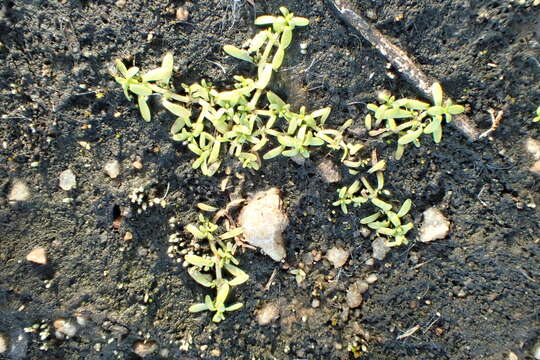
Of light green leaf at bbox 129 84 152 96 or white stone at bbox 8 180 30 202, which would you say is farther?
white stone at bbox 8 180 30 202

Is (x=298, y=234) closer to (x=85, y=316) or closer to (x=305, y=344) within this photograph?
(x=305, y=344)

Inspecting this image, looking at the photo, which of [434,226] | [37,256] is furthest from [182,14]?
[434,226]

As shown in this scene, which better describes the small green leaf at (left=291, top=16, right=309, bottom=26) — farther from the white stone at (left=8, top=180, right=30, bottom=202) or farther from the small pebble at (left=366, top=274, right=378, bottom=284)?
the white stone at (left=8, top=180, right=30, bottom=202)

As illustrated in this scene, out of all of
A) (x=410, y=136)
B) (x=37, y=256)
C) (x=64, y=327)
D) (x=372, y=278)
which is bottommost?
(x=64, y=327)

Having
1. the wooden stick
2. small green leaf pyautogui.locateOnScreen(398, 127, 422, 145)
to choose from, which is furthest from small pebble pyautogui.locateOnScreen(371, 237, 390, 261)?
the wooden stick

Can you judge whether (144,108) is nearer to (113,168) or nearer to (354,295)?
(113,168)

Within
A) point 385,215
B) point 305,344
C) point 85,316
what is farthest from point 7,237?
point 385,215

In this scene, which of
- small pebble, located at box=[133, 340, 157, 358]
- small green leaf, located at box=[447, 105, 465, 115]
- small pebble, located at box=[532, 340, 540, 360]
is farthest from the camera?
small pebble, located at box=[133, 340, 157, 358]
